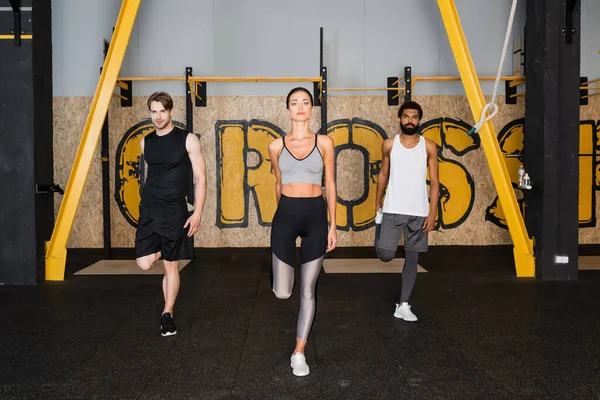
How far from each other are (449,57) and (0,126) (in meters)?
5.22

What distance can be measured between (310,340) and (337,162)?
3909 millimetres

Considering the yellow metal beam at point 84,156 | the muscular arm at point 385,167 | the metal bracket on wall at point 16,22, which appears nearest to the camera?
the muscular arm at point 385,167

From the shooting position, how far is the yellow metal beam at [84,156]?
4.71 m

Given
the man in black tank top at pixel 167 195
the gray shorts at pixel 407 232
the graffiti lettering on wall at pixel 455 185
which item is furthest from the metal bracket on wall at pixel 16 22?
the graffiti lettering on wall at pixel 455 185

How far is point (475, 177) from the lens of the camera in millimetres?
6797

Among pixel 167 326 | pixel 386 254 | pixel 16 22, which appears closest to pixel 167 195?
pixel 167 326

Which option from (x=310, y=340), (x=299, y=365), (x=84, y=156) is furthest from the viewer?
(x=84, y=156)

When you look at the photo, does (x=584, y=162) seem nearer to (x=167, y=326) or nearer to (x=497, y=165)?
(x=497, y=165)

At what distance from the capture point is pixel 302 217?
2.46 meters

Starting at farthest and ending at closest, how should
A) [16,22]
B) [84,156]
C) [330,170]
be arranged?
[84,156], [16,22], [330,170]

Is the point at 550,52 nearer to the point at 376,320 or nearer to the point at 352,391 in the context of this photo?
the point at 376,320

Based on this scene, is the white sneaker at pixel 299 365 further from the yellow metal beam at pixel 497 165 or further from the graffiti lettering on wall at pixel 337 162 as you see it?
the graffiti lettering on wall at pixel 337 162

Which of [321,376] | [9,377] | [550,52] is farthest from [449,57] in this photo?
[9,377]

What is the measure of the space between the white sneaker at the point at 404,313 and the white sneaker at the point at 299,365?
45.2 inches
